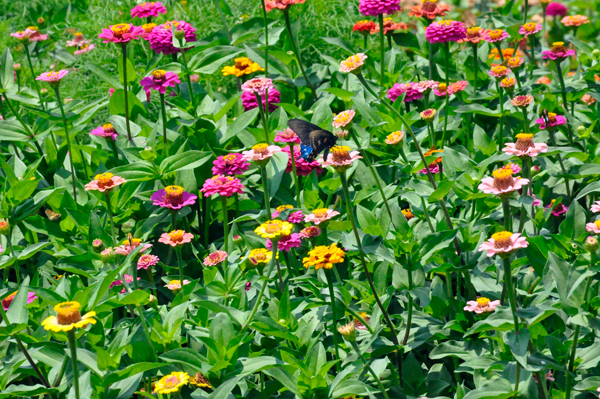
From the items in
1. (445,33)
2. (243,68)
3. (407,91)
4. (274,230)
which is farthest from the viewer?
(243,68)

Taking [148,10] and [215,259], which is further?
[148,10]

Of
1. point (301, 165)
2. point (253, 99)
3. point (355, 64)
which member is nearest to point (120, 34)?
point (253, 99)

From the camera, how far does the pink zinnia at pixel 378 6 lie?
2.49 meters

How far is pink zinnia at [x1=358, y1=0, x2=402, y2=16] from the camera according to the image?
8.17 feet

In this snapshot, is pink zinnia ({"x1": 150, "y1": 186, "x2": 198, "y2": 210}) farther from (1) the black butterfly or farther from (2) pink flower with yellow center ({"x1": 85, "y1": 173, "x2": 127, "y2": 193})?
(1) the black butterfly

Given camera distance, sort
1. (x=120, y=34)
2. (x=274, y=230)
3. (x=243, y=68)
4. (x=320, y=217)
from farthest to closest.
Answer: (x=243, y=68)
(x=120, y=34)
(x=320, y=217)
(x=274, y=230)

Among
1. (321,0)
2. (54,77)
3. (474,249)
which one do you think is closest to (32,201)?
(54,77)

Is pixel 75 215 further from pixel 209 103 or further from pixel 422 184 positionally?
pixel 422 184

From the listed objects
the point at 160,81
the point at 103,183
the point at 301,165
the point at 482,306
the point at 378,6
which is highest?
the point at 378,6

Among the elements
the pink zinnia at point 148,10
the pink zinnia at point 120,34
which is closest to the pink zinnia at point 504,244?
the pink zinnia at point 120,34

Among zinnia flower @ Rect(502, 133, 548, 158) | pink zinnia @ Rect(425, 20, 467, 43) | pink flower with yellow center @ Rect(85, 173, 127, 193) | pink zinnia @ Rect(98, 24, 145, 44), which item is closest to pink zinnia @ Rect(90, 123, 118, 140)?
pink zinnia @ Rect(98, 24, 145, 44)

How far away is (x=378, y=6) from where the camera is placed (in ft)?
8.22

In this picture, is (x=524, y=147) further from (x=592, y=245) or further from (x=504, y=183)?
(x=592, y=245)

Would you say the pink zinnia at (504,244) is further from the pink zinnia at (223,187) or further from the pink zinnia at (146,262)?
the pink zinnia at (146,262)
